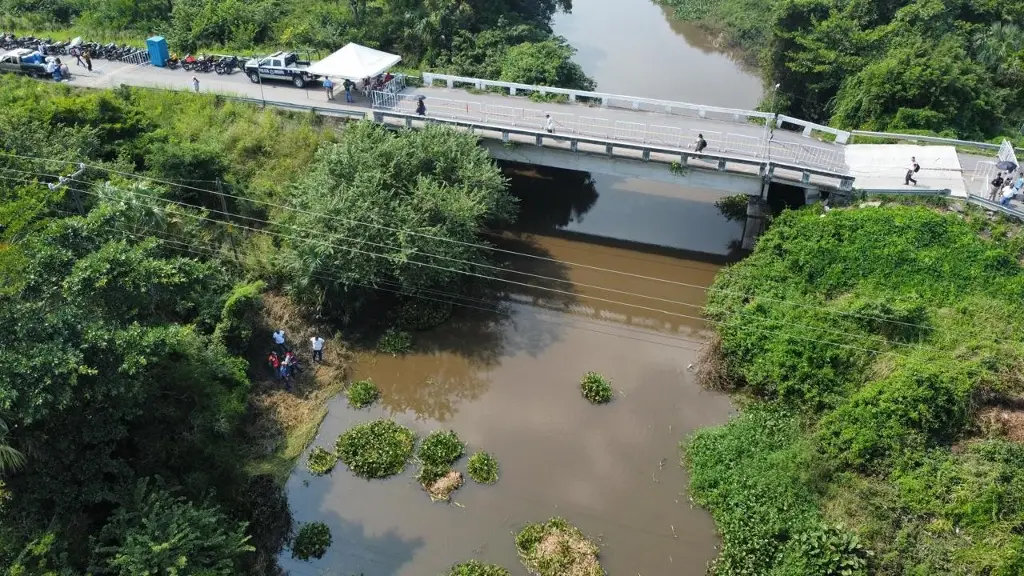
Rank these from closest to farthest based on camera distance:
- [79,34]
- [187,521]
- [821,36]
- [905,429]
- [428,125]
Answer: [187,521], [905,429], [428,125], [821,36], [79,34]

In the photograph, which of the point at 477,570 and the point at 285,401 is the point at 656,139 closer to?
the point at 285,401

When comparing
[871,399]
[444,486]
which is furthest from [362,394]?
[871,399]

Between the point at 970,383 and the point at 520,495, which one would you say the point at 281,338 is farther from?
the point at 970,383

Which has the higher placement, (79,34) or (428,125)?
(79,34)

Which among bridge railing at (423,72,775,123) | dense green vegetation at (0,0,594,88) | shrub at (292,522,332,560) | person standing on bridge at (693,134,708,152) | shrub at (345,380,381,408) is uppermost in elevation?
dense green vegetation at (0,0,594,88)

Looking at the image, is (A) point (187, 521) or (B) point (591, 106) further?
Answer: (B) point (591, 106)

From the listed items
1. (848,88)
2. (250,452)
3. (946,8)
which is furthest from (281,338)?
(946,8)

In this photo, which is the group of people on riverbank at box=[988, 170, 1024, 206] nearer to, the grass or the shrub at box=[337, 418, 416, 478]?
the shrub at box=[337, 418, 416, 478]

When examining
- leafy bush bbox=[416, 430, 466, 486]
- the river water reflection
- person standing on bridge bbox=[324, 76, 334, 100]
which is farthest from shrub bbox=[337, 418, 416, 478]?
the river water reflection
